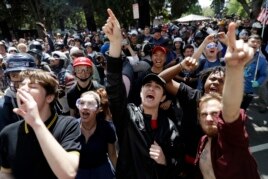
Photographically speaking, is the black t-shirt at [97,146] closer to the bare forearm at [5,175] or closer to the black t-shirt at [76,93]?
the bare forearm at [5,175]

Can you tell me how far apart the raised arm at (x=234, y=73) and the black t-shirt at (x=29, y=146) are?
92 centimetres

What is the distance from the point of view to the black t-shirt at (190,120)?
2.81 metres

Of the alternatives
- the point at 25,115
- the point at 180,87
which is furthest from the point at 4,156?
the point at 180,87

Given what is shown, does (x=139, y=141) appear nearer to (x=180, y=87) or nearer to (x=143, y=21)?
(x=180, y=87)

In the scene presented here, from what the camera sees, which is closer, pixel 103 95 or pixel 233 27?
pixel 233 27

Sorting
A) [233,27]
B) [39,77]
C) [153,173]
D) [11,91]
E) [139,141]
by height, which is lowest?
[153,173]

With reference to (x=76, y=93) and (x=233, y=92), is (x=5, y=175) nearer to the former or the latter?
(x=233, y=92)

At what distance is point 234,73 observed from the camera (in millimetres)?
1630

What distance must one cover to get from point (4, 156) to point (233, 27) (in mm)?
1546

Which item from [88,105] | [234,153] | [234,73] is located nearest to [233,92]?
[234,73]

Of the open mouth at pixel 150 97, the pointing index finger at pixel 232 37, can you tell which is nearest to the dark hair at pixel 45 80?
the open mouth at pixel 150 97

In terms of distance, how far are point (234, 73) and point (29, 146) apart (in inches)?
49.0

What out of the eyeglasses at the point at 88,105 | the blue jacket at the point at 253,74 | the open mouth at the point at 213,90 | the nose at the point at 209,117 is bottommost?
the blue jacket at the point at 253,74

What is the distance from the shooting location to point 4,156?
2.05 meters
